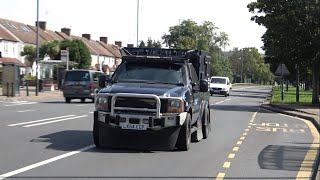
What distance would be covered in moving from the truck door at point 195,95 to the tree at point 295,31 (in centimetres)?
1936

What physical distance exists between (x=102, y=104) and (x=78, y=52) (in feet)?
198

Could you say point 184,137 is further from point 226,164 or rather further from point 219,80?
point 219,80

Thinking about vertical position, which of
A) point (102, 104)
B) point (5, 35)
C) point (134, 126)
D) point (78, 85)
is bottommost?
point (134, 126)

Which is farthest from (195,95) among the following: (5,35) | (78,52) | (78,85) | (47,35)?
(47,35)

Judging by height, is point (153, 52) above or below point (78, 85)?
above

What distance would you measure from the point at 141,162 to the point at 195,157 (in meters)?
1.42

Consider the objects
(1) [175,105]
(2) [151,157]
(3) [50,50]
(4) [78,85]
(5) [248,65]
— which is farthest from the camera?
(5) [248,65]

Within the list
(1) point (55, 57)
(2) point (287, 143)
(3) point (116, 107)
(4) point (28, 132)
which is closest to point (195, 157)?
(3) point (116, 107)

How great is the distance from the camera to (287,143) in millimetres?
14914

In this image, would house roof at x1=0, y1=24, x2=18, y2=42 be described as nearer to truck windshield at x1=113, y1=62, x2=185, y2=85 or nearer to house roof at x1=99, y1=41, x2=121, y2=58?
house roof at x1=99, y1=41, x2=121, y2=58

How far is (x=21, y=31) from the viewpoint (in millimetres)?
83625

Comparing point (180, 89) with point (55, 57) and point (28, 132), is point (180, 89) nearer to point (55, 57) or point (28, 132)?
point (28, 132)

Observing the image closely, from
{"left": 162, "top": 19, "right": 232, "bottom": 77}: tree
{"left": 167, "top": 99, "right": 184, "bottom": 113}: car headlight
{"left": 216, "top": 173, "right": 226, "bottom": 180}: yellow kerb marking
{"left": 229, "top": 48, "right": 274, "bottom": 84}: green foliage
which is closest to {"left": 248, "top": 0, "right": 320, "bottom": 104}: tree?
{"left": 167, "top": 99, "right": 184, "bottom": 113}: car headlight

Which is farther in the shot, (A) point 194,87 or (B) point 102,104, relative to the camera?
(A) point 194,87
